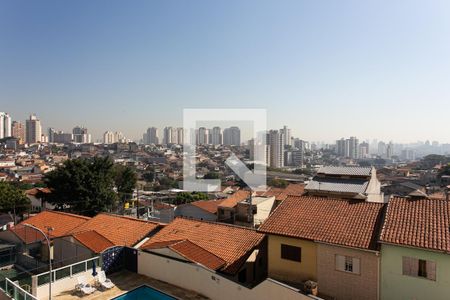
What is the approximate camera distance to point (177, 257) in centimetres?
1328

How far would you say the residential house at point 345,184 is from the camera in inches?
823

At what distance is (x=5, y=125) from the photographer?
16512 centimetres

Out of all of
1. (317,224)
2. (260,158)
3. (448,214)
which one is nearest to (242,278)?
(317,224)

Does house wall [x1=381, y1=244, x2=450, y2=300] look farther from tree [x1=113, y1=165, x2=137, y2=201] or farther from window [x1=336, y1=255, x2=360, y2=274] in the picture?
tree [x1=113, y1=165, x2=137, y2=201]

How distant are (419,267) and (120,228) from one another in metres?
14.1

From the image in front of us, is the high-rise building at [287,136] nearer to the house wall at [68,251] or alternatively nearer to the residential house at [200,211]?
the residential house at [200,211]

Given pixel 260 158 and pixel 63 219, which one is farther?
pixel 260 158

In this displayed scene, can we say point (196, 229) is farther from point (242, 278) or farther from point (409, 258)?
point (409, 258)

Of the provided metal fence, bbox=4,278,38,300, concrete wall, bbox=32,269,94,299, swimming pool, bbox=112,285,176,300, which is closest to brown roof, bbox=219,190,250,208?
swimming pool, bbox=112,285,176,300

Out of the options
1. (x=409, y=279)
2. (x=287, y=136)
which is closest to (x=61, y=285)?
(x=409, y=279)

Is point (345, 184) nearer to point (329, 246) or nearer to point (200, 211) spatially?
point (329, 246)

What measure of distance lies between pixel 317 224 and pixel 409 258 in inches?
127

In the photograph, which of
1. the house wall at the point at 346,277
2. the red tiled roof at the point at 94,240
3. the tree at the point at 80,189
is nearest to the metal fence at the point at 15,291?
the red tiled roof at the point at 94,240

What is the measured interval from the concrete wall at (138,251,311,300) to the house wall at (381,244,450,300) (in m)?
2.93
